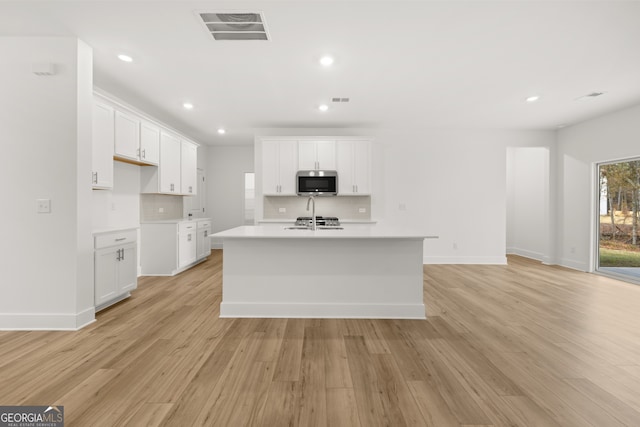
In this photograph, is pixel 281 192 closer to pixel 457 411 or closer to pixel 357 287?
pixel 357 287

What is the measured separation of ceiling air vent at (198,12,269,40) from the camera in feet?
8.15

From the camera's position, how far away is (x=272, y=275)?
3.18 meters

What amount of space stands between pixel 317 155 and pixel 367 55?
2.71 meters

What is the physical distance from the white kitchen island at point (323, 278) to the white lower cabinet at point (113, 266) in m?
1.30

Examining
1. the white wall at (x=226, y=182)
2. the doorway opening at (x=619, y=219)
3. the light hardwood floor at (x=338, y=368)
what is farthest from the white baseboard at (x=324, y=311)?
the white wall at (x=226, y=182)

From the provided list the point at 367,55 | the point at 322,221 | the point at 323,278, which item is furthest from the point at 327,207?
the point at 367,55

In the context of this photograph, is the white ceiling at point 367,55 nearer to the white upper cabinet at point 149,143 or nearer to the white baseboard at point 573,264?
the white upper cabinet at point 149,143

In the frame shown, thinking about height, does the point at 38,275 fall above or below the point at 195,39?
below

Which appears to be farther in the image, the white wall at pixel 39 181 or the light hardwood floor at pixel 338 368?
the white wall at pixel 39 181

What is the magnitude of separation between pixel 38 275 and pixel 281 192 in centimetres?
360

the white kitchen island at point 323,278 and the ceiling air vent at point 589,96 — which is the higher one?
the ceiling air vent at point 589,96

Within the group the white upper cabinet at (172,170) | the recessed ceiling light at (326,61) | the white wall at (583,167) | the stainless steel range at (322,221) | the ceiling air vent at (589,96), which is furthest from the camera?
the stainless steel range at (322,221)

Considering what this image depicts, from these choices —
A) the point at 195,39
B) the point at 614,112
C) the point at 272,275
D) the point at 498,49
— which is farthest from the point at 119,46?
the point at 614,112

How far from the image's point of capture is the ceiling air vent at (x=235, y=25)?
→ 248 centimetres
